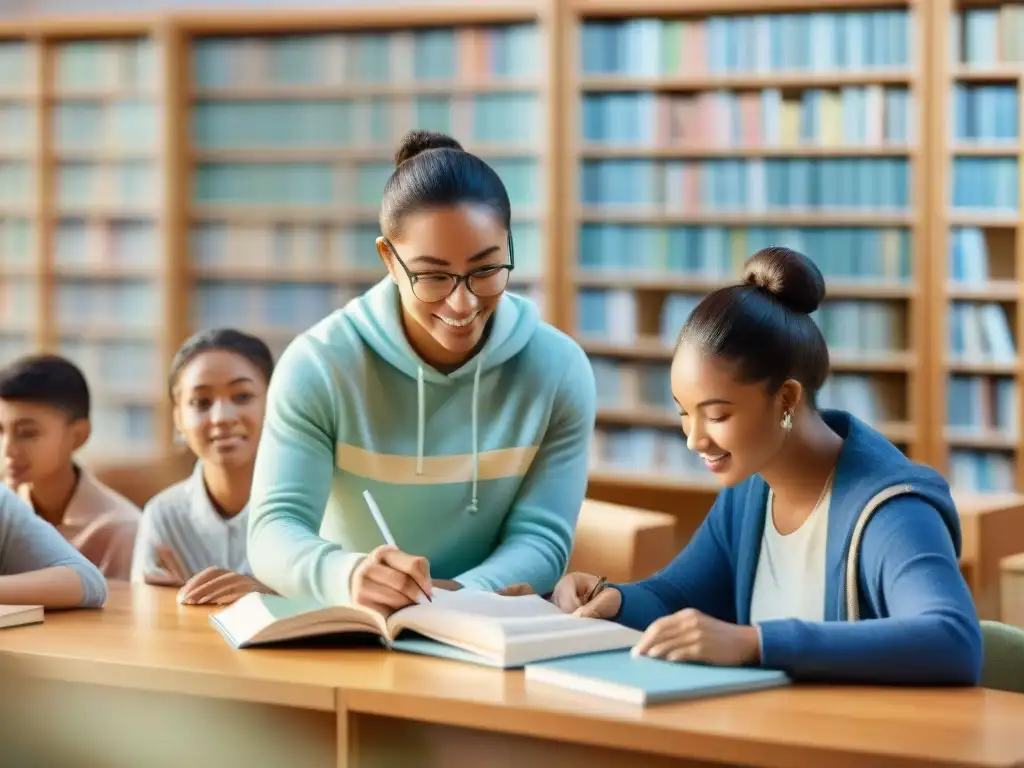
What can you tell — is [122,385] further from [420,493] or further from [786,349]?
[786,349]

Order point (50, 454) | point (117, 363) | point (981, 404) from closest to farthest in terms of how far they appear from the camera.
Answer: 1. point (50, 454)
2. point (981, 404)
3. point (117, 363)

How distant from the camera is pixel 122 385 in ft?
19.0

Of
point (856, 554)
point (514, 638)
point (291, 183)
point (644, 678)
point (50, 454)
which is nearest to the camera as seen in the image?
point (644, 678)

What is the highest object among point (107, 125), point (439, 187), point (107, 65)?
point (107, 65)

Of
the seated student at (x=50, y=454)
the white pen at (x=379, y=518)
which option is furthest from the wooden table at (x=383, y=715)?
the seated student at (x=50, y=454)

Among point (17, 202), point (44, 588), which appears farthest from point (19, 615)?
point (17, 202)

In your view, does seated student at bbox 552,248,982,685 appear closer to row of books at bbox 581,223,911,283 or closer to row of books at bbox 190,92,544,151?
row of books at bbox 581,223,911,283

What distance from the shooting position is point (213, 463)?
8.04 ft

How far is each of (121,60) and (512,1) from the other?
1.75 m

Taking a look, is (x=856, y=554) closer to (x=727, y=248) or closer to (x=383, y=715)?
(x=383, y=715)

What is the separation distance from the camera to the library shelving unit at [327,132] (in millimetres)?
5219

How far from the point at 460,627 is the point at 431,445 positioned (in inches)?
17.9

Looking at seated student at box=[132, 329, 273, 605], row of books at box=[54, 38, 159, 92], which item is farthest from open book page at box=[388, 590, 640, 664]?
row of books at box=[54, 38, 159, 92]

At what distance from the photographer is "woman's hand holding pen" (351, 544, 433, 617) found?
4.96 feet
